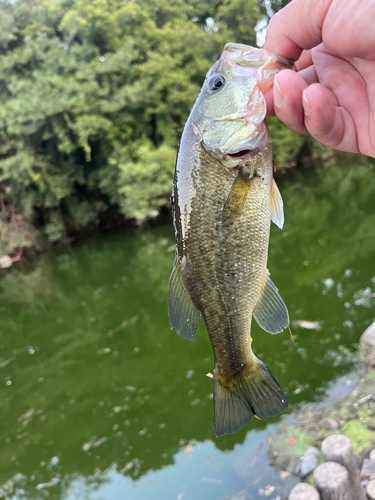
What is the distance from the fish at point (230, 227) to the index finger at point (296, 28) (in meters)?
0.11

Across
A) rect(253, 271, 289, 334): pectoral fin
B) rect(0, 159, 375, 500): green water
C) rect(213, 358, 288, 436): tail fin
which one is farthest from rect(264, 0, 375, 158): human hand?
rect(0, 159, 375, 500): green water

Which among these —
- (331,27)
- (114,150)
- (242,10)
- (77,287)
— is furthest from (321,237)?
(242,10)

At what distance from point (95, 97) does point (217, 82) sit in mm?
18384

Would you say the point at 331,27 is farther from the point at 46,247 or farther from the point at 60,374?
the point at 46,247

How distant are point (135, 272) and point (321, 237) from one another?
5541 millimetres

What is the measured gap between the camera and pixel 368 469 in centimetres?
312

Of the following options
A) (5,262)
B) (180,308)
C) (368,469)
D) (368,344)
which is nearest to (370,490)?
(368,469)

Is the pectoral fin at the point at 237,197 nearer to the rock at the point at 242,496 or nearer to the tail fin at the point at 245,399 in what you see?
the tail fin at the point at 245,399

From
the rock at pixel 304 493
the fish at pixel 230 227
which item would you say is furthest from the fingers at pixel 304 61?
the rock at pixel 304 493

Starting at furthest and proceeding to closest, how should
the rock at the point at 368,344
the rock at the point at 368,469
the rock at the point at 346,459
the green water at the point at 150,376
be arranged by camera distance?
the rock at the point at 368,344
the green water at the point at 150,376
the rock at the point at 368,469
the rock at the point at 346,459

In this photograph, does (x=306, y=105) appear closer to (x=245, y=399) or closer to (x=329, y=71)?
(x=329, y=71)

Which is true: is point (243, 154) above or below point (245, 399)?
above

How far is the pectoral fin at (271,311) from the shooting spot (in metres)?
1.52

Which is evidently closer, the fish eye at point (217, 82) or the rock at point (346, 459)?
the fish eye at point (217, 82)
